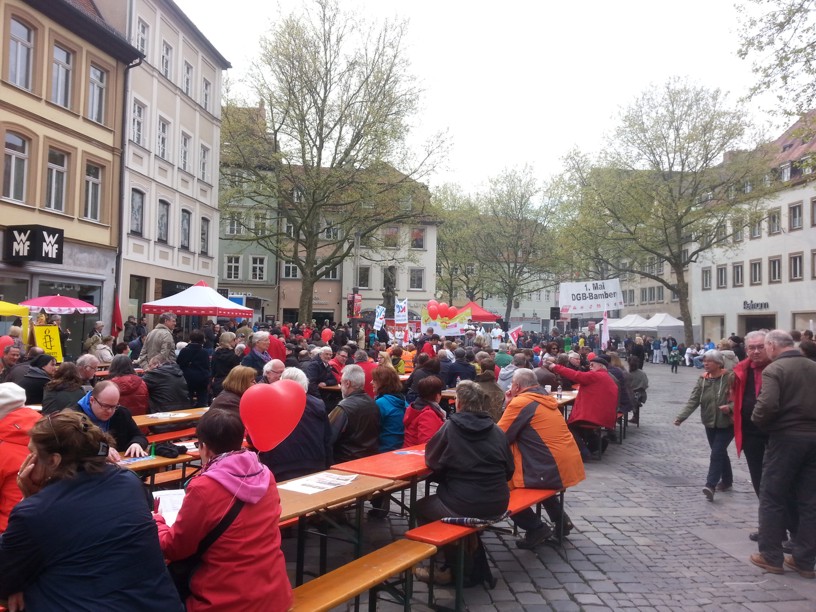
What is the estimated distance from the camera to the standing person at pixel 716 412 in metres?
8.05

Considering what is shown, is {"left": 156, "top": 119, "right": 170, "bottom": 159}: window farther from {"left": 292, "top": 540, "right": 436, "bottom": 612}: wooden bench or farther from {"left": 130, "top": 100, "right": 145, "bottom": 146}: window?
{"left": 292, "top": 540, "right": 436, "bottom": 612}: wooden bench

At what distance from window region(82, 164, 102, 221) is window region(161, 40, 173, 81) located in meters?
6.05

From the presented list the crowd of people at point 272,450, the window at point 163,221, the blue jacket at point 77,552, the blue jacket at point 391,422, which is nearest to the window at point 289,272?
the window at point 163,221

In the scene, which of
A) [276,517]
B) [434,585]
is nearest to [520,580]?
[434,585]

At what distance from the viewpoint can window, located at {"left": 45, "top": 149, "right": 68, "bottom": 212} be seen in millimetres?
19516

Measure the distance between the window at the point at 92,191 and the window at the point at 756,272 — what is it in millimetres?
40343

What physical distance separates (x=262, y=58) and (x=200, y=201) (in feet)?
22.8

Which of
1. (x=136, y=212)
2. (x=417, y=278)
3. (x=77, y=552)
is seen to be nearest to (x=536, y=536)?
(x=77, y=552)

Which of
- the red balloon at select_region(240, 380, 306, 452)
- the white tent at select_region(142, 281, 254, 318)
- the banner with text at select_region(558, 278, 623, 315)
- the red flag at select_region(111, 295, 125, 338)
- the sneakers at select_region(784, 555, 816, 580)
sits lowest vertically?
the sneakers at select_region(784, 555, 816, 580)

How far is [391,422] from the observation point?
7.34 m

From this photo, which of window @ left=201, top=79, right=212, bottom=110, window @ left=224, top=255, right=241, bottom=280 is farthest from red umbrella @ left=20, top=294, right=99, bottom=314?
window @ left=224, top=255, right=241, bottom=280

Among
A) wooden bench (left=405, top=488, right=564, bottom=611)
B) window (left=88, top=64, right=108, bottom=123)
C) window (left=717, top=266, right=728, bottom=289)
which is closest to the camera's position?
wooden bench (left=405, top=488, right=564, bottom=611)

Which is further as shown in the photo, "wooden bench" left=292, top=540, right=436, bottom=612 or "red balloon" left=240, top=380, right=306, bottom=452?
"red balloon" left=240, top=380, right=306, bottom=452

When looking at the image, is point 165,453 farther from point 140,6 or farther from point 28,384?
point 140,6
